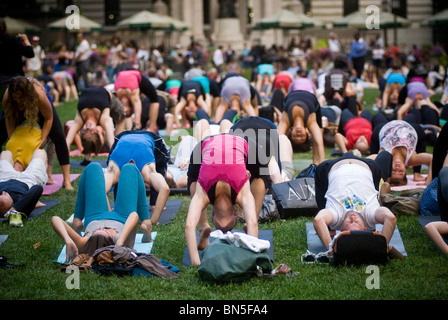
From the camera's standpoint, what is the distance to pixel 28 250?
23.7 ft

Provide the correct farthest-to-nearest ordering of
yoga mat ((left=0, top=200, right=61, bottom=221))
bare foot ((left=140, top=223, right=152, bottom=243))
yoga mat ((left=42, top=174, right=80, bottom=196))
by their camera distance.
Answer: yoga mat ((left=42, top=174, right=80, bottom=196))
yoga mat ((left=0, top=200, right=61, bottom=221))
bare foot ((left=140, top=223, right=152, bottom=243))

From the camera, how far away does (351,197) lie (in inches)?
265

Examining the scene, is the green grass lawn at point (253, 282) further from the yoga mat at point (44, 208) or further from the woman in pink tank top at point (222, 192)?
the yoga mat at point (44, 208)

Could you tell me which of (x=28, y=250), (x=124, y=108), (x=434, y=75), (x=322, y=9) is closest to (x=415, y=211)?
(x=28, y=250)

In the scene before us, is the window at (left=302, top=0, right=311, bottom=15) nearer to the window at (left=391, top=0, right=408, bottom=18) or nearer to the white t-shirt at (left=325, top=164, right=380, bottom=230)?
the window at (left=391, top=0, right=408, bottom=18)

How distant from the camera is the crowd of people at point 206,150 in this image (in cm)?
660

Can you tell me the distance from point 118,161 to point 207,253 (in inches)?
88.0

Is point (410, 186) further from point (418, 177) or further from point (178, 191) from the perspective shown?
point (178, 191)

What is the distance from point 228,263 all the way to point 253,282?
27cm

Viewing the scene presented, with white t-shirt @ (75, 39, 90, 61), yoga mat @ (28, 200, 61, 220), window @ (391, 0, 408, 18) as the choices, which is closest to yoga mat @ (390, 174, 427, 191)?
yoga mat @ (28, 200, 61, 220)

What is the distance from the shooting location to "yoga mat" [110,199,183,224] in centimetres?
841

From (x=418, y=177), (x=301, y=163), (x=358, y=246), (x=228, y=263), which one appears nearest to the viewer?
(x=228, y=263)

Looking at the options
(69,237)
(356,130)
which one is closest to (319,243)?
(69,237)

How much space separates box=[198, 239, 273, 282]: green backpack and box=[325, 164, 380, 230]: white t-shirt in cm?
104
